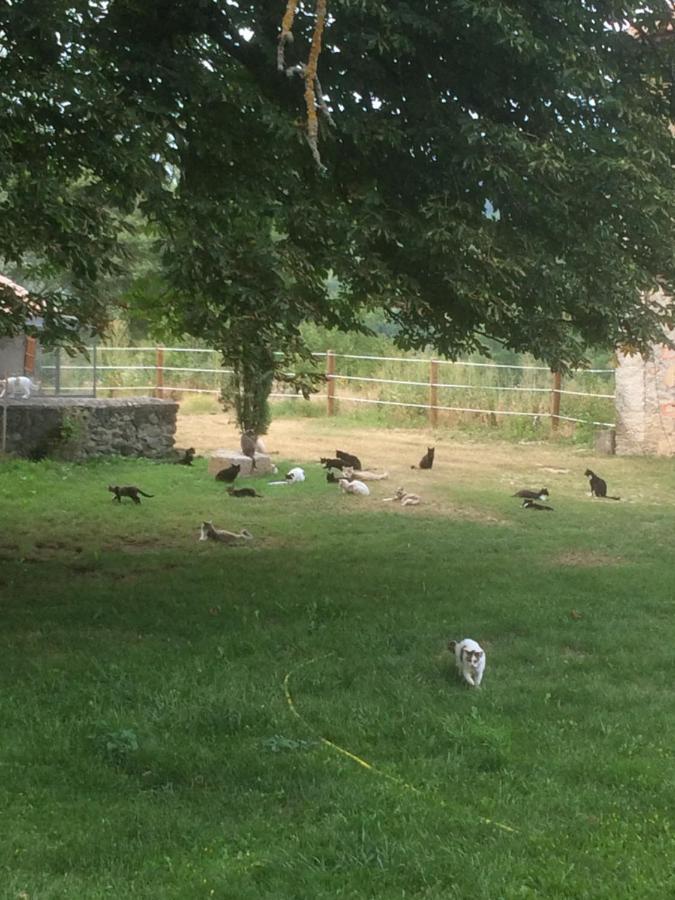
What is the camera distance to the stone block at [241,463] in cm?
1472

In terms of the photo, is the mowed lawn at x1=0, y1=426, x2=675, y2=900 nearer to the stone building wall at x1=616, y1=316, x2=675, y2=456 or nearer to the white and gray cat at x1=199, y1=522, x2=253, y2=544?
the white and gray cat at x1=199, y1=522, x2=253, y2=544

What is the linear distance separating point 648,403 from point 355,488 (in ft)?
21.5

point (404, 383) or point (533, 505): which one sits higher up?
point (404, 383)

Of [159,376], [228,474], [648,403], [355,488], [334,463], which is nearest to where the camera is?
[355,488]

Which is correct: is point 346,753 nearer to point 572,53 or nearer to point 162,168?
point 162,168

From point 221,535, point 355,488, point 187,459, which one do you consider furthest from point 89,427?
point 221,535

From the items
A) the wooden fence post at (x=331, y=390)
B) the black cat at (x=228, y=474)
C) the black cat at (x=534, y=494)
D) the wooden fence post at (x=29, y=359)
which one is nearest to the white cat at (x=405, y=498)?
the black cat at (x=534, y=494)

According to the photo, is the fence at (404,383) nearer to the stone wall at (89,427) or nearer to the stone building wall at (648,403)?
the stone building wall at (648,403)

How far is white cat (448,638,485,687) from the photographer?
565 cm

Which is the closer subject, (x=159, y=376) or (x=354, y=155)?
(x=354, y=155)

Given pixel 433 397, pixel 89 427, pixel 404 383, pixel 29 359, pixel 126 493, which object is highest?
pixel 29 359

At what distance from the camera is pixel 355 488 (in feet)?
43.5

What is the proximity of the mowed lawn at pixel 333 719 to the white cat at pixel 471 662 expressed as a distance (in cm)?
9

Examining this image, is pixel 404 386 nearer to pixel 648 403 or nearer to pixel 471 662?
pixel 648 403
